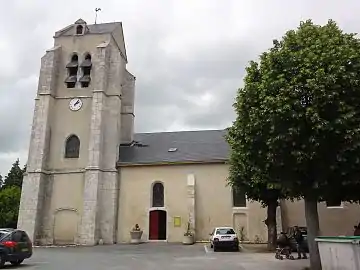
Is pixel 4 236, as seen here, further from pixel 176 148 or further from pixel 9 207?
pixel 9 207

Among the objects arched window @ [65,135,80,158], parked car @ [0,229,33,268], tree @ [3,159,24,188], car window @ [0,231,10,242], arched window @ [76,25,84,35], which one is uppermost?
arched window @ [76,25,84,35]

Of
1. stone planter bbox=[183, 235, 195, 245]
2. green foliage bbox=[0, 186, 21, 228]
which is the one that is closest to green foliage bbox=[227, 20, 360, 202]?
stone planter bbox=[183, 235, 195, 245]

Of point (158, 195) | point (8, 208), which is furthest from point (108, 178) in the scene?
point (8, 208)

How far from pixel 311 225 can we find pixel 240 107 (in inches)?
199

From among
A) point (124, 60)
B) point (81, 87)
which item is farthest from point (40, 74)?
point (124, 60)

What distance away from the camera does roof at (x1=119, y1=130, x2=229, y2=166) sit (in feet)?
114

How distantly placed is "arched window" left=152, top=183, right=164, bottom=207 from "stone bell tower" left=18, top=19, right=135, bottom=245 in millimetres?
3286

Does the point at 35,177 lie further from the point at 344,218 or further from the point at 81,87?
the point at 344,218

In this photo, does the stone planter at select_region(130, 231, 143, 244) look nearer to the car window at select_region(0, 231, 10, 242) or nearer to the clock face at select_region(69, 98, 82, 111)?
the clock face at select_region(69, 98, 82, 111)

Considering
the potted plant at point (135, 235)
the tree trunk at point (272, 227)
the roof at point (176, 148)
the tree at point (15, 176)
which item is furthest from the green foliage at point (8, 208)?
the tree trunk at point (272, 227)

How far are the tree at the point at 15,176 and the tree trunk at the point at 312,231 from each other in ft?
222

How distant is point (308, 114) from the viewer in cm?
1223

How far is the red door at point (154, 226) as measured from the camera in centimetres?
3303

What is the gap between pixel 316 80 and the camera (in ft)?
40.1
